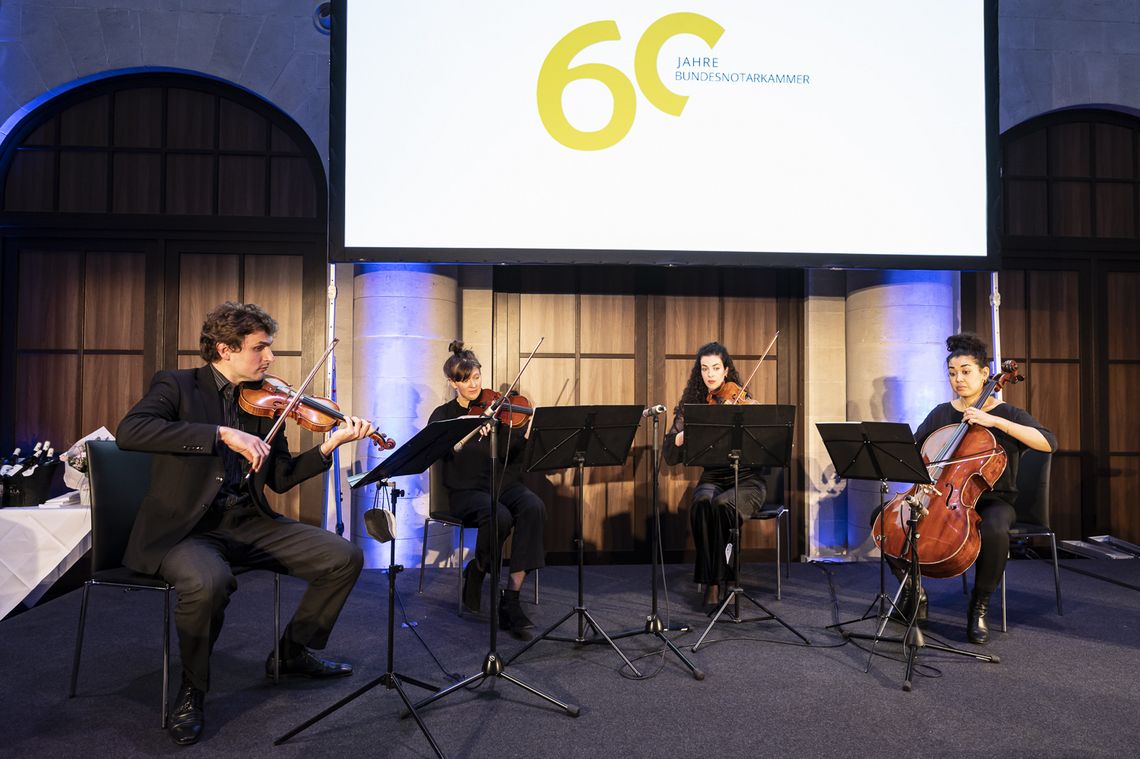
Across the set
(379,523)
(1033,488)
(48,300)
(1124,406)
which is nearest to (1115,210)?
(1124,406)

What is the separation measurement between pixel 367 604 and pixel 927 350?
3.88 metres

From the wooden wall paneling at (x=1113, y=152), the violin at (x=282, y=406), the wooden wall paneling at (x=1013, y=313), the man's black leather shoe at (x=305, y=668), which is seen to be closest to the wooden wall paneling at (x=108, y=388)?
the violin at (x=282, y=406)

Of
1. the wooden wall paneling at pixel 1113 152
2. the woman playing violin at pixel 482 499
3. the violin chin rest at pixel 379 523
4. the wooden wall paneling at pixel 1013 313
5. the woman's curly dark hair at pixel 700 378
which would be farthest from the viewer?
the wooden wall paneling at pixel 1113 152

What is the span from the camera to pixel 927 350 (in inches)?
198

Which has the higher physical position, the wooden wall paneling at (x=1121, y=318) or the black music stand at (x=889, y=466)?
the wooden wall paneling at (x=1121, y=318)

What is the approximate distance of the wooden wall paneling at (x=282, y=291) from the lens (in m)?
5.10

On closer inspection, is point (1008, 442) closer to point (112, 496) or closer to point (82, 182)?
point (112, 496)

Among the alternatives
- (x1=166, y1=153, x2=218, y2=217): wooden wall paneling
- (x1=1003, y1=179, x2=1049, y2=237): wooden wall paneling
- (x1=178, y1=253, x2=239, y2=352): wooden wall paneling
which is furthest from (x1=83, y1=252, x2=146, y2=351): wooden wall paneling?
(x1=1003, y1=179, x2=1049, y2=237): wooden wall paneling

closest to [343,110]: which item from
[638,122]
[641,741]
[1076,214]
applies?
[638,122]

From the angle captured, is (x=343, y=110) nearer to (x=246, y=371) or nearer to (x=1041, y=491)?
(x=246, y=371)

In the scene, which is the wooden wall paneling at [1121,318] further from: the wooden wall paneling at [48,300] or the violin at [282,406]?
the wooden wall paneling at [48,300]

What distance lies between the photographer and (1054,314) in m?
5.50

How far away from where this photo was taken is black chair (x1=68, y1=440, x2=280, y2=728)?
2.67 metres

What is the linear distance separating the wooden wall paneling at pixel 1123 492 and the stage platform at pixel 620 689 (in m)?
1.75
